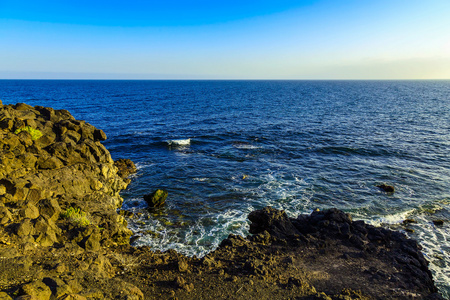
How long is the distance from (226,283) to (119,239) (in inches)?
347

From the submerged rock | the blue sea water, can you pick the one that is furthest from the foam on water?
the submerged rock

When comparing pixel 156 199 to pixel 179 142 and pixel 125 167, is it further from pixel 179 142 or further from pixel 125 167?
pixel 179 142

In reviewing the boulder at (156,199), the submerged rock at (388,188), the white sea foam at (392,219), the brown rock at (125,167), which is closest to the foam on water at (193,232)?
the boulder at (156,199)

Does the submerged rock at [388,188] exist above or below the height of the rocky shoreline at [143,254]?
below

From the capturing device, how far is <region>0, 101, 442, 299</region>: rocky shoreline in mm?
11508

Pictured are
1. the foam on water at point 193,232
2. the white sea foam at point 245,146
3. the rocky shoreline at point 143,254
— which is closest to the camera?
the rocky shoreline at point 143,254

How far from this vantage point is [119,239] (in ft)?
57.9

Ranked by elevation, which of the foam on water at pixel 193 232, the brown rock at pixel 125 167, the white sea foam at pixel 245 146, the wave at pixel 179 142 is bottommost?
the foam on water at pixel 193 232

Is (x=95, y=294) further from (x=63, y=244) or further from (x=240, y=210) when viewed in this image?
(x=240, y=210)

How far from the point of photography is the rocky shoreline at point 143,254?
11.5 metres

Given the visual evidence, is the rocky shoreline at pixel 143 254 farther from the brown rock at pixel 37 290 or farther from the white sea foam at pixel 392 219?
the white sea foam at pixel 392 219

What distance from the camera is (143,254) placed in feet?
50.9

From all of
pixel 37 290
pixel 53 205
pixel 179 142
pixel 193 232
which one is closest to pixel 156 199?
pixel 193 232

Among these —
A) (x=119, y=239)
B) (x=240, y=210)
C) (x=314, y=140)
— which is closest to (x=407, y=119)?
(x=314, y=140)
